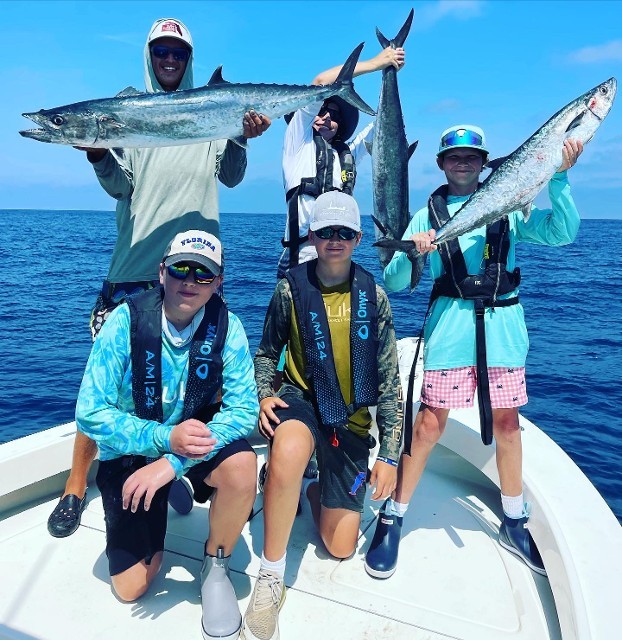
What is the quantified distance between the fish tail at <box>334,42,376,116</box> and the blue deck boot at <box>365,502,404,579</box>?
2396 millimetres

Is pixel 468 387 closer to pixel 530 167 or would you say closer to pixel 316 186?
pixel 530 167

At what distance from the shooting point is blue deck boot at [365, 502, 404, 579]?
2748 millimetres

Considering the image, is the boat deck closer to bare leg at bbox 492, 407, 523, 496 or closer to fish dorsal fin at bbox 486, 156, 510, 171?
bare leg at bbox 492, 407, 523, 496

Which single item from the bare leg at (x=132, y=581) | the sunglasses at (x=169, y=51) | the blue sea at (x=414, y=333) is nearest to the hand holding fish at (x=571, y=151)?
the sunglasses at (x=169, y=51)

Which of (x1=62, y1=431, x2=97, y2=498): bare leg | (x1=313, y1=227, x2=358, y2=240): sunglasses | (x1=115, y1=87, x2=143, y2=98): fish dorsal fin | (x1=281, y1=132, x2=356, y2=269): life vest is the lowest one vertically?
(x1=62, y1=431, x2=97, y2=498): bare leg

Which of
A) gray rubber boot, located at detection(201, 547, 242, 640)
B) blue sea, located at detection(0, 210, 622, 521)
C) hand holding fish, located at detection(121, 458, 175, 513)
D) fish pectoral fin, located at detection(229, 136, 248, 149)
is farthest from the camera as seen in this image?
blue sea, located at detection(0, 210, 622, 521)

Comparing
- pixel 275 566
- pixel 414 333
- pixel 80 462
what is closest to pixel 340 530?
pixel 275 566

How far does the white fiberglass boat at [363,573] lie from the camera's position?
2.37m

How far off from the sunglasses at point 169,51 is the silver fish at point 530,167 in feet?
5.61

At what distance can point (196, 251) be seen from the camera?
2.35 meters

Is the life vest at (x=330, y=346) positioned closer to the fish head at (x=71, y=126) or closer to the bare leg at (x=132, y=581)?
the bare leg at (x=132, y=581)

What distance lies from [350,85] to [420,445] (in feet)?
7.15

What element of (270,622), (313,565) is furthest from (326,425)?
(270,622)

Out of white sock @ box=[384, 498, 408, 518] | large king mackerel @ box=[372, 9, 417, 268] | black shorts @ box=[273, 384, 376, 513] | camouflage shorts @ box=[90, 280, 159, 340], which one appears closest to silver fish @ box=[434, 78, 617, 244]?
large king mackerel @ box=[372, 9, 417, 268]
